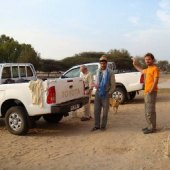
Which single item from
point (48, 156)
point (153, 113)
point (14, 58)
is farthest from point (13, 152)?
point (14, 58)

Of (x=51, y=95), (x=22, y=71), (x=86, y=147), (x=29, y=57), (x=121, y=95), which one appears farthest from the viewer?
(x=29, y=57)

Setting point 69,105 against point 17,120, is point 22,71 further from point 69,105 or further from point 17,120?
point 69,105

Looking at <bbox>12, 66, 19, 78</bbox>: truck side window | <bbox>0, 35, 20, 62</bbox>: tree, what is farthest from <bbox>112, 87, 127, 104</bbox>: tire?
<bbox>0, 35, 20, 62</bbox>: tree

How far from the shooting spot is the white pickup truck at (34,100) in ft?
30.0

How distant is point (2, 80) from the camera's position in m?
11.7

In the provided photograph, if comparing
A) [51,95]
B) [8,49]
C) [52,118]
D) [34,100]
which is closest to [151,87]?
[51,95]

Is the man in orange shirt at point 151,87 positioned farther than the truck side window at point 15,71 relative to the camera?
No

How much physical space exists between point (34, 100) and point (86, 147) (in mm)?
1841

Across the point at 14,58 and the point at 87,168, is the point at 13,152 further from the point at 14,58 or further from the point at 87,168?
the point at 14,58

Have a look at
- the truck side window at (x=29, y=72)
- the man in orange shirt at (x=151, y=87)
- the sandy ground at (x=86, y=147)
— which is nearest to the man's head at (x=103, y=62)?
the man in orange shirt at (x=151, y=87)

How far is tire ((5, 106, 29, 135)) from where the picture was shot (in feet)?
31.3

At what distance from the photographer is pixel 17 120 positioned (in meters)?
9.66

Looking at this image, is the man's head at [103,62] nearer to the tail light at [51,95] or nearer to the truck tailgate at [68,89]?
the truck tailgate at [68,89]

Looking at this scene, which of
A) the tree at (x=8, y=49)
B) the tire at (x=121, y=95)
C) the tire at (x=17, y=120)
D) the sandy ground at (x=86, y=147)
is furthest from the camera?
the tree at (x=8, y=49)
